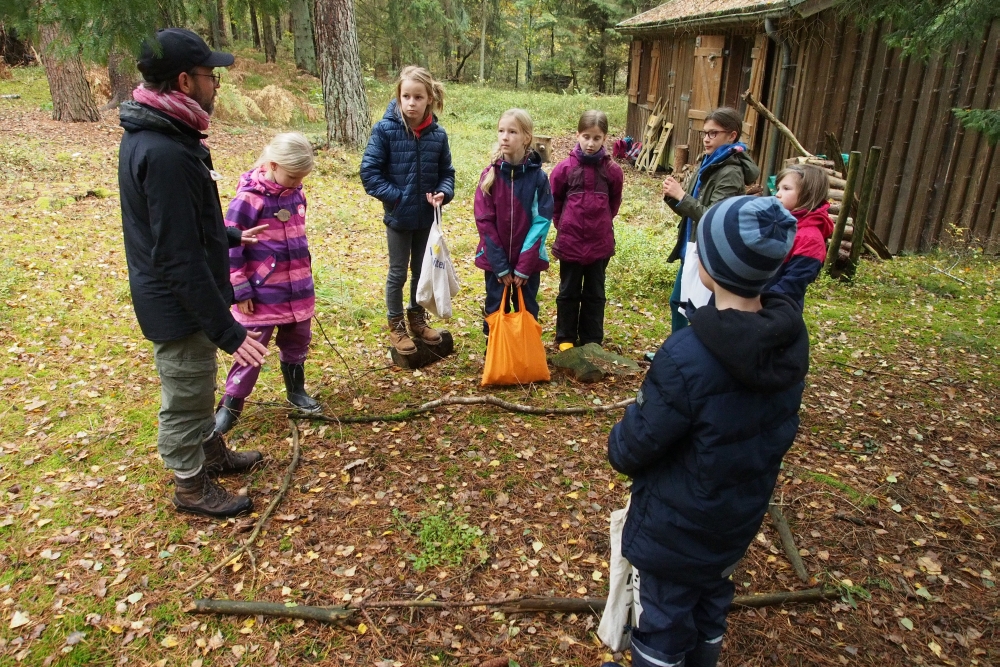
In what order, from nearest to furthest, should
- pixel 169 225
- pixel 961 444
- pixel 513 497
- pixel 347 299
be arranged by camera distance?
pixel 169 225 < pixel 513 497 < pixel 961 444 < pixel 347 299

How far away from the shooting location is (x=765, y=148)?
12.1m

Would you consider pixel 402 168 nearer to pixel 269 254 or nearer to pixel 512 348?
pixel 269 254

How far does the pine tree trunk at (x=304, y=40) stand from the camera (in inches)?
849

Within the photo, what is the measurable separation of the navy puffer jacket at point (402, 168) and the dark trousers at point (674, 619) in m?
3.26

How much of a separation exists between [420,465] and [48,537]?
1958 mm

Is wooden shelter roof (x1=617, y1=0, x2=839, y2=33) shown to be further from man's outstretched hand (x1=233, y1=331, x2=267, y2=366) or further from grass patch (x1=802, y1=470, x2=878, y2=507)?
man's outstretched hand (x1=233, y1=331, x2=267, y2=366)

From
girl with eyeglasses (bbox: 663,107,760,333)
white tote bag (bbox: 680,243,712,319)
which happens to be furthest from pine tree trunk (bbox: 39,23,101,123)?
white tote bag (bbox: 680,243,712,319)

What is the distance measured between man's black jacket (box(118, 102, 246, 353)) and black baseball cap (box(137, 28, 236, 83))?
164mm

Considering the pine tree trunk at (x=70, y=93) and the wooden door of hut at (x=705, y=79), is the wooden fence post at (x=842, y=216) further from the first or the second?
the pine tree trunk at (x=70, y=93)

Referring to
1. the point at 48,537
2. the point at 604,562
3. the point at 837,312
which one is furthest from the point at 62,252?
the point at 837,312

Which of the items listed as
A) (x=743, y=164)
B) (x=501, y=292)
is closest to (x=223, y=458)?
(x=501, y=292)

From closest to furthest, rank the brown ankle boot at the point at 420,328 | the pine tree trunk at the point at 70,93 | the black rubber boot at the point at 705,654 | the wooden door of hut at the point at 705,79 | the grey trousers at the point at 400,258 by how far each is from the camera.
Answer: the black rubber boot at the point at 705,654 → the grey trousers at the point at 400,258 → the brown ankle boot at the point at 420,328 → the pine tree trunk at the point at 70,93 → the wooden door of hut at the point at 705,79

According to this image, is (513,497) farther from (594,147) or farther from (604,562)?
(594,147)

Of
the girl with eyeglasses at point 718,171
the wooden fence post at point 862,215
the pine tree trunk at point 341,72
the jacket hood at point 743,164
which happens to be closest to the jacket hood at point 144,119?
the girl with eyeglasses at point 718,171
